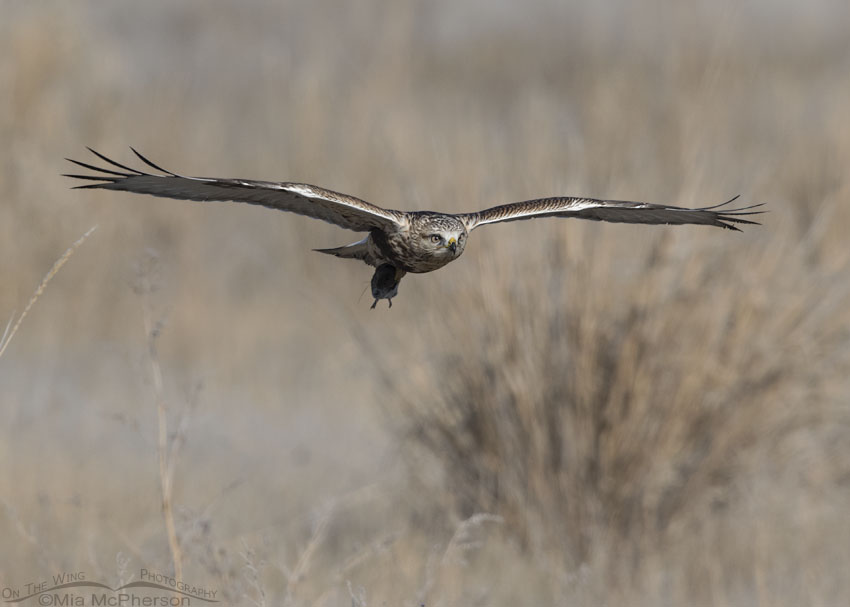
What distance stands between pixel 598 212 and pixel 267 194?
1054 mm

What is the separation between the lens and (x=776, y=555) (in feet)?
19.0

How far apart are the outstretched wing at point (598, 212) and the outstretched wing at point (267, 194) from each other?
249 mm

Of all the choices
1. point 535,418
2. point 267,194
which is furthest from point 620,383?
point 267,194

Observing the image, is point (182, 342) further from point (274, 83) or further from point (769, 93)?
Answer: point (769, 93)

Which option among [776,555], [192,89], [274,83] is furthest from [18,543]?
[192,89]

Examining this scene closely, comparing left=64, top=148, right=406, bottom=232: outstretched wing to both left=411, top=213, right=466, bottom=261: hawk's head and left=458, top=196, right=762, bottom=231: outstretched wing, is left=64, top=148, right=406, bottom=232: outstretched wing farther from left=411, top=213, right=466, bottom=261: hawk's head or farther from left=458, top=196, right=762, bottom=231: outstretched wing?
left=458, top=196, right=762, bottom=231: outstretched wing

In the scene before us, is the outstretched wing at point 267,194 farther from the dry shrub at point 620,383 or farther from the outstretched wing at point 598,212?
the dry shrub at point 620,383

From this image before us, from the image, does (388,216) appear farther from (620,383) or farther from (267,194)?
(620,383)

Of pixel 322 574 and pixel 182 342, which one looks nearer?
pixel 322 574

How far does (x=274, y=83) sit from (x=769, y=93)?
594 centimetres

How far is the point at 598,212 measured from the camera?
12.5ft

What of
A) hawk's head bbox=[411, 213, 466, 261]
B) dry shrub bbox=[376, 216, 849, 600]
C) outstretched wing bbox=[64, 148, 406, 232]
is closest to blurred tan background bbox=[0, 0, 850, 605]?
dry shrub bbox=[376, 216, 849, 600]

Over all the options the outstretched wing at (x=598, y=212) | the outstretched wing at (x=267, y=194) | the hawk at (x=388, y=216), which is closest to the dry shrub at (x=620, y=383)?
the outstretched wing at (x=598, y=212)

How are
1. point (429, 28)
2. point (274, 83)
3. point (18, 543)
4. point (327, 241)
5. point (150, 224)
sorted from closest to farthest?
point (18, 543)
point (327, 241)
point (150, 224)
point (274, 83)
point (429, 28)
